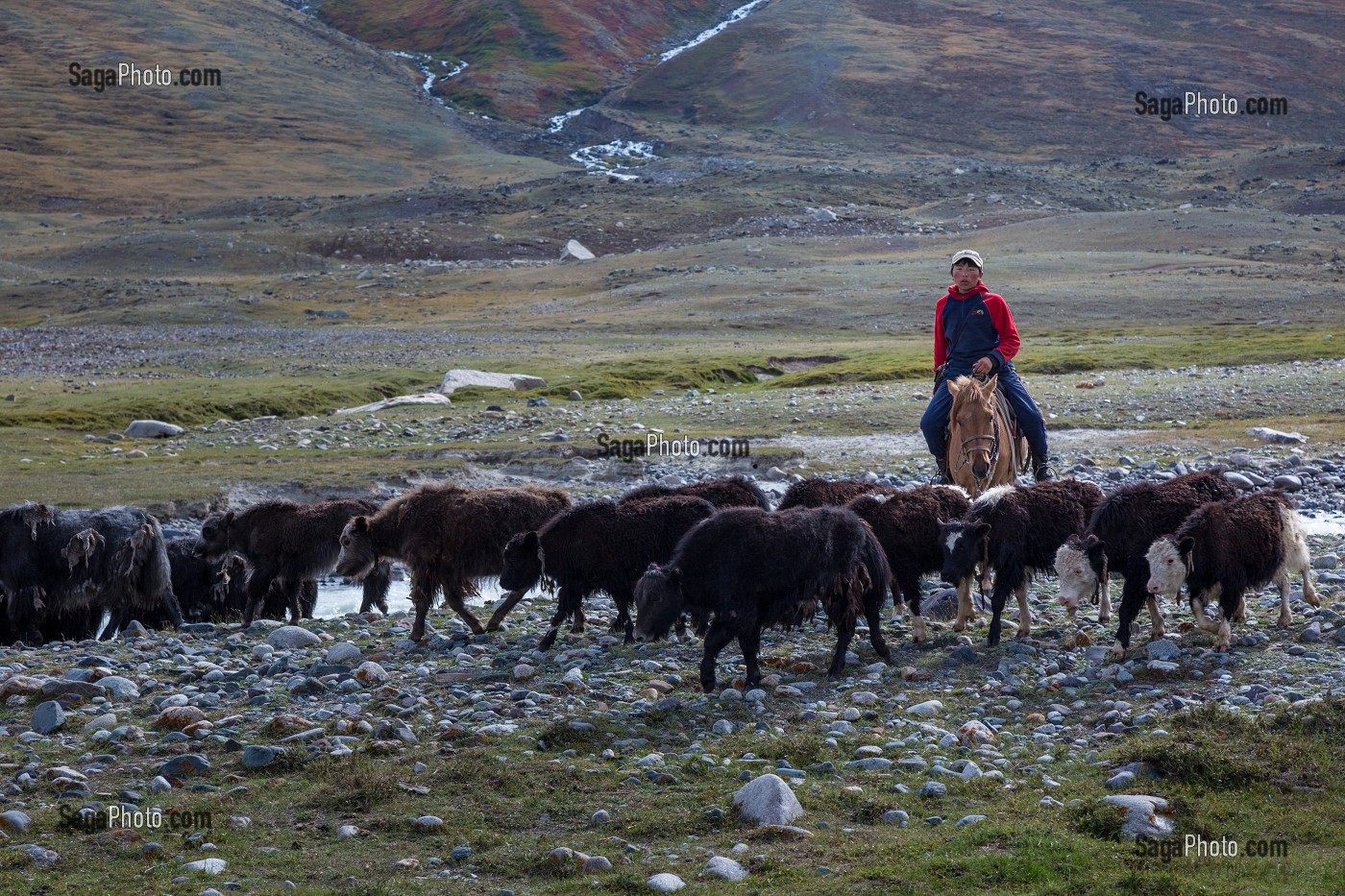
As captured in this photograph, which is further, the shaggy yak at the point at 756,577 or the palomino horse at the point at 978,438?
the palomino horse at the point at 978,438

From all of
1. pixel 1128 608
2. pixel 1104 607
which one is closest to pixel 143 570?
pixel 1104 607

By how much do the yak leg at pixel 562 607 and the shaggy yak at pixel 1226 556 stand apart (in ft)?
16.7

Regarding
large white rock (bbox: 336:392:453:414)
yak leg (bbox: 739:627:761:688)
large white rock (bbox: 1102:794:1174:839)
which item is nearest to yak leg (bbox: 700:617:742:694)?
yak leg (bbox: 739:627:761:688)

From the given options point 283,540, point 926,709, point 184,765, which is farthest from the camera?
point 283,540

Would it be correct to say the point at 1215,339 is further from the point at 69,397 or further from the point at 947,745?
the point at 947,745

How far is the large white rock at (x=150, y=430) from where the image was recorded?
26.4 meters

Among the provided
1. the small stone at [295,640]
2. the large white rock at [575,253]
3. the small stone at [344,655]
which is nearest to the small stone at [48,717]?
the small stone at [344,655]

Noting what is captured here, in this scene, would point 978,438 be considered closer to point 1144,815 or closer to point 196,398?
point 1144,815

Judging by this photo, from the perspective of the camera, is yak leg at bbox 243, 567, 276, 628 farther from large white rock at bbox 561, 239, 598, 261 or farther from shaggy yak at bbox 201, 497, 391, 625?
large white rock at bbox 561, 239, 598, 261

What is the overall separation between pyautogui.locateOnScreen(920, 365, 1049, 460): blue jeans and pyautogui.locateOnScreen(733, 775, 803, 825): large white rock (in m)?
6.97

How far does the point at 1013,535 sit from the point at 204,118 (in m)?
137

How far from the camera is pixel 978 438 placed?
12.8 metres

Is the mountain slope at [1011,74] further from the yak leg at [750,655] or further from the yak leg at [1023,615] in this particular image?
the yak leg at [750,655]

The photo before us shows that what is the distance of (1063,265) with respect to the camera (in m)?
64.1
